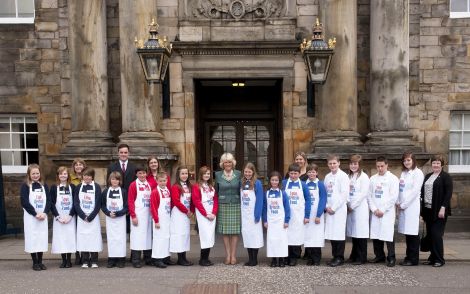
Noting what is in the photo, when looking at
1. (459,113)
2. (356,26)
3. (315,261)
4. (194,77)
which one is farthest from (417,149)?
(194,77)

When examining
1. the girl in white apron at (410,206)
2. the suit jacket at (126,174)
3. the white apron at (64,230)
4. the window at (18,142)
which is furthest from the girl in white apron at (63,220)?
the girl in white apron at (410,206)

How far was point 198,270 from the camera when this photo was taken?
755 cm

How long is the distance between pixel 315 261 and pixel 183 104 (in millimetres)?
4838

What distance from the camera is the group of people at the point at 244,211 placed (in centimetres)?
768

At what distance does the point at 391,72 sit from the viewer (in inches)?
409

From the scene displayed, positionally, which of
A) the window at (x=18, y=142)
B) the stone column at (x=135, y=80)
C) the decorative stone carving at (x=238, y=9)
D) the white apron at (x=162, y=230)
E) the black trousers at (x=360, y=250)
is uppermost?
the decorative stone carving at (x=238, y=9)

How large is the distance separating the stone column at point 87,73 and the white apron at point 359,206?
5.36 metres

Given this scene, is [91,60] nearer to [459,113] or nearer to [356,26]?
[356,26]

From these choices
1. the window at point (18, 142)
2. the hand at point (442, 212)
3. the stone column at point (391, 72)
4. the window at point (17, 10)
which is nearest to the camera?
the hand at point (442, 212)

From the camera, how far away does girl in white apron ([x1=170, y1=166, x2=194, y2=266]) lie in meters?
7.75

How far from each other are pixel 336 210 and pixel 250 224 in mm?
1393

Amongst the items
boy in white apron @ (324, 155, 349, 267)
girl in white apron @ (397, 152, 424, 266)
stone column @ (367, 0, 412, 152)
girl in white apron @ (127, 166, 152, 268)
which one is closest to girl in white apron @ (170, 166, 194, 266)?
girl in white apron @ (127, 166, 152, 268)

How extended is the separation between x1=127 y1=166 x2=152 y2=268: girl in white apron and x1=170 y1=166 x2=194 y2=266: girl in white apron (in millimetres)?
408

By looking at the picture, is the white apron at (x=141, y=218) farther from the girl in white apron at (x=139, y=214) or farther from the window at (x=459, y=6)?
the window at (x=459, y=6)
